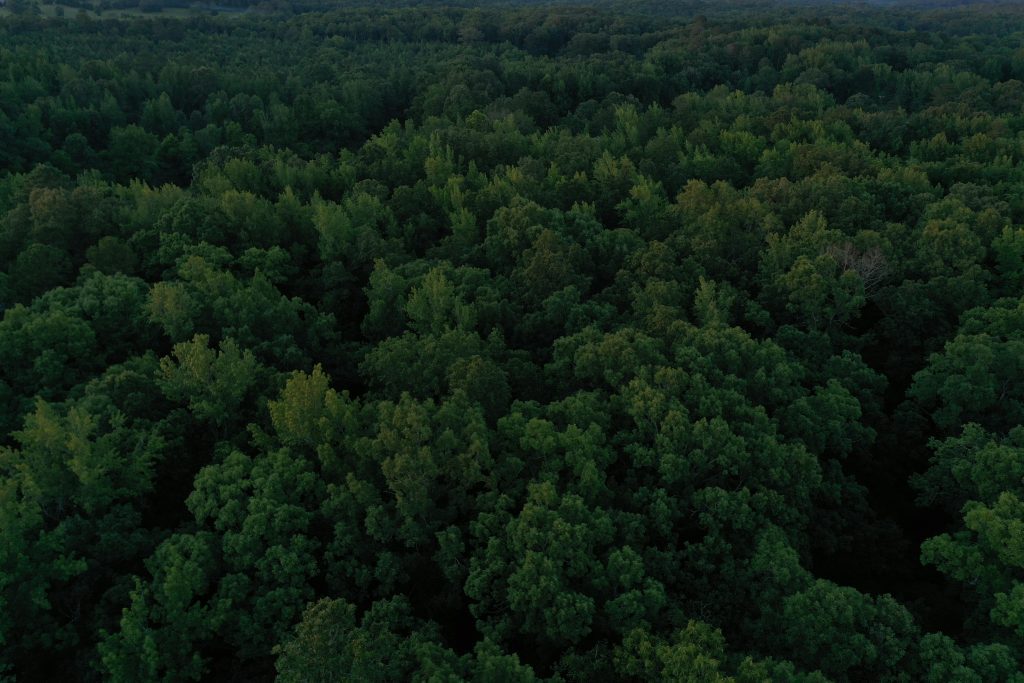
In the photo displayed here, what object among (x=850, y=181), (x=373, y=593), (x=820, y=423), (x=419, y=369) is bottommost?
(x=373, y=593)

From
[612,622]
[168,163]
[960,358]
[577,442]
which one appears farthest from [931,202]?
[168,163]

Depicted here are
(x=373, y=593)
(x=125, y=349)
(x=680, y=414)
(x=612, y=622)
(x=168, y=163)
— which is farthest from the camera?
(x=168, y=163)

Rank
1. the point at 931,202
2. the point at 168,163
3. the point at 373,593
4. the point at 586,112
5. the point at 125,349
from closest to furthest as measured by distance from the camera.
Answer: the point at 373,593 → the point at 125,349 → the point at 931,202 → the point at 168,163 → the point at 586,112

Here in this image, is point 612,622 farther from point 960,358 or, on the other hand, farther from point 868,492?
point 960,358

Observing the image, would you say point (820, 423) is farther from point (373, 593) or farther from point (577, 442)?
point (373, 593)

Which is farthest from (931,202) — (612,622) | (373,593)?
(373,593)

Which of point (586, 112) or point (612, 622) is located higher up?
point (586, 112)

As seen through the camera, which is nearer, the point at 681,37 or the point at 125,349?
the point at 125,349
